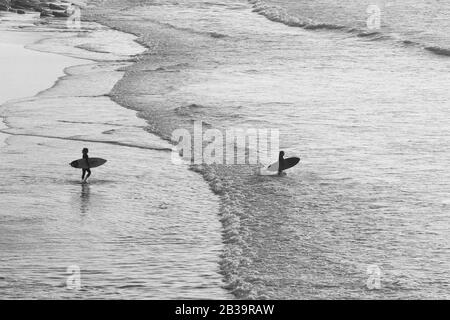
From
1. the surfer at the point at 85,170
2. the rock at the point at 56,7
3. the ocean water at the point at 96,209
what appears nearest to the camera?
the ocean water at the point at 96,209

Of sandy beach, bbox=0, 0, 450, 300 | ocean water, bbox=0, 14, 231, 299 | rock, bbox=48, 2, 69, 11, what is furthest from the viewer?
rock, bbox=48, 2, 69, 11

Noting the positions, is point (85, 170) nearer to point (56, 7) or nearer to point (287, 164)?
point (287, 164)

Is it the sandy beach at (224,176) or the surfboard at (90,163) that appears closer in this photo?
the sandy beach at (224,176)

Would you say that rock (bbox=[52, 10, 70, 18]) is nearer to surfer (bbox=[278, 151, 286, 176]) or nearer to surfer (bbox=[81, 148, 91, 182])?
surfer (bbox=[81, 148, 91, 182])

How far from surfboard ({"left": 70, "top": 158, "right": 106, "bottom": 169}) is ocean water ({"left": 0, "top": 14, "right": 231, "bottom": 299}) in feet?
0.77

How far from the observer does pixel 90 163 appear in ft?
55.6

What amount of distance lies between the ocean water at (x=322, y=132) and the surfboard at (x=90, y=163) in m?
1.96

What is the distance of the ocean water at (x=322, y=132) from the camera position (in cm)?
1302

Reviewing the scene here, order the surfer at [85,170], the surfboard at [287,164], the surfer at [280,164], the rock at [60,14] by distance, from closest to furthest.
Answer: the surfer at [85,170] < the surfer at [280,164] < the surfboard at [287,164] < the rock at [60,14]

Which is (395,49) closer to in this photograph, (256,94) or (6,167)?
(256,94)

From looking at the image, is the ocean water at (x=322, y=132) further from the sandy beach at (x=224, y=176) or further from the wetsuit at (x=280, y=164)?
the wetsuit at (x=280, y=164)

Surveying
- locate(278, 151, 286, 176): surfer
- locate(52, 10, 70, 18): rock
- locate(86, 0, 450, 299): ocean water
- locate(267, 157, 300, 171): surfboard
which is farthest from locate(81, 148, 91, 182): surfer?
locate(52, 10, 70, 18): rock

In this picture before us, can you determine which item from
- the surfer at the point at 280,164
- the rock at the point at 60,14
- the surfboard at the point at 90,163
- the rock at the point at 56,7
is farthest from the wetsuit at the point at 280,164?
the rock at the point at 56,7

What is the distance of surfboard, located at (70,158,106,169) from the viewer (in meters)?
16.7
